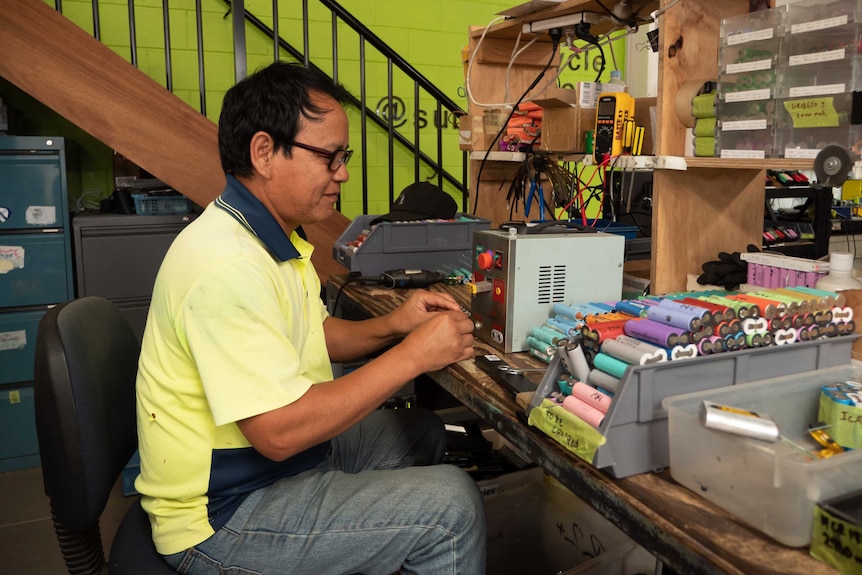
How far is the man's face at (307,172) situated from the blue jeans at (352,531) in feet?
1.65

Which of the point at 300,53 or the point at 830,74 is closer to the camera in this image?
the point at 830,74

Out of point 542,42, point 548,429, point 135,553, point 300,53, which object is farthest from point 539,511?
point 300,53

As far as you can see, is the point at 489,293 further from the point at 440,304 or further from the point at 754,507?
the point at 754,507

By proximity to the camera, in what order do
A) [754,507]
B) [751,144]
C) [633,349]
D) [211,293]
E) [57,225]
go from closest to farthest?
[754,507], [633,349], [211,293], [751,144], [57,225]

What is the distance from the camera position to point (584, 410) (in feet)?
2.90

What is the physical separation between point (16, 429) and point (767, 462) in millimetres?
2901

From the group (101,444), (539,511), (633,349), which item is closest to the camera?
(633,349)

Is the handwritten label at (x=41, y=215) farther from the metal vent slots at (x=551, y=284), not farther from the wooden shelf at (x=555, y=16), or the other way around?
the metal vent slots at (x=551, y=284)

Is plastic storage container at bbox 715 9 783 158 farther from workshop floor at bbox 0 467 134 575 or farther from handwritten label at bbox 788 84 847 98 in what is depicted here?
workshop floor at bbox 0 467 134 575

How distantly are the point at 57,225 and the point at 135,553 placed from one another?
1986mm

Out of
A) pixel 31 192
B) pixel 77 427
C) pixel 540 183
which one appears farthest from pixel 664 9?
pixel 31 192

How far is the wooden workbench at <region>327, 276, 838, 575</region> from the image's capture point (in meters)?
0.66

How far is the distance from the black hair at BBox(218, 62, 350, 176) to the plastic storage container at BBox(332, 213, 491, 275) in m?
0.78

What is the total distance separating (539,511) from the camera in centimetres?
165
